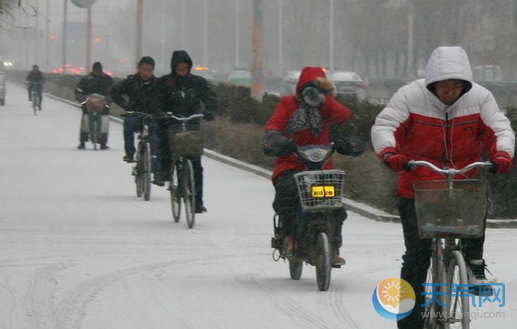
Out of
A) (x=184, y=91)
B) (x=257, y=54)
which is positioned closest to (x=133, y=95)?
(x=184, y=91)

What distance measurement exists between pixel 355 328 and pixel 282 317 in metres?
0.60

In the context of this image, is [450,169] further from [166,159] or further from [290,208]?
[166,159]

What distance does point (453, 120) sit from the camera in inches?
271

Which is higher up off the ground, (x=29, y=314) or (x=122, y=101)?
(x=122, y=101)

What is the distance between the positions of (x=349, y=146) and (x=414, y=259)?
8.34 ft

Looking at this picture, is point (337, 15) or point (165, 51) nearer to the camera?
point (337, 15)

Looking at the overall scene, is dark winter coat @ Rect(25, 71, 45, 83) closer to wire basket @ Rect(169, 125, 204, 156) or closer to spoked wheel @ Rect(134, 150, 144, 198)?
spoked wheel @ Rect(134, 150, 144, 198)

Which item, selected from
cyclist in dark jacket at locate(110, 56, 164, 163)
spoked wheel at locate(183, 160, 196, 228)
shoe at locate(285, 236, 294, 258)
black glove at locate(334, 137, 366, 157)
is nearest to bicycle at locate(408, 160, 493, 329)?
black glove at locate(334, 137, 366, 157)

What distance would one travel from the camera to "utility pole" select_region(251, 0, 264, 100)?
1219 inches

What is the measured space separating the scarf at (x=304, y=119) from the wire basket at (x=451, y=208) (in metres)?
3.27

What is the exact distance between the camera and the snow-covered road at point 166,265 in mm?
8430

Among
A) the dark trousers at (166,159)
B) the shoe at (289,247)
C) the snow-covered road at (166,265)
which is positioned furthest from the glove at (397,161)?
the dark trousers at (166,159)

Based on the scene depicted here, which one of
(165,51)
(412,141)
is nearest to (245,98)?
(412,141)

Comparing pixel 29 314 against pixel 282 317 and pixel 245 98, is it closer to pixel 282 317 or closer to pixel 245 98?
pixel 282 317
